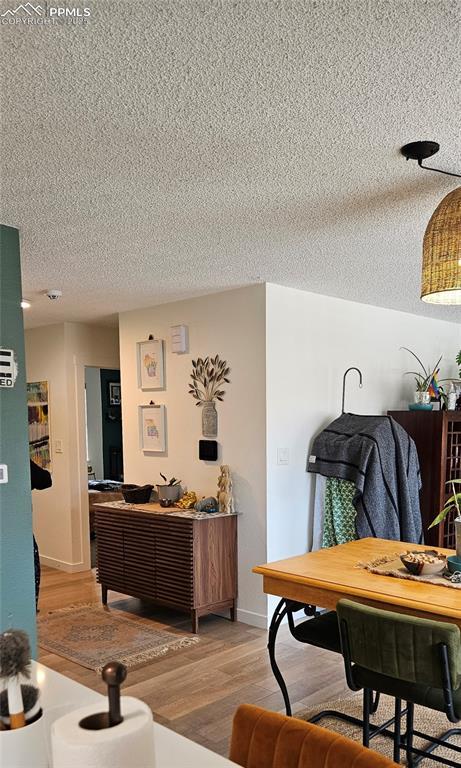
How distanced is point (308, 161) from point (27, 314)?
13.0ft

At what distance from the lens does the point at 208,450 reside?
4.60 meters

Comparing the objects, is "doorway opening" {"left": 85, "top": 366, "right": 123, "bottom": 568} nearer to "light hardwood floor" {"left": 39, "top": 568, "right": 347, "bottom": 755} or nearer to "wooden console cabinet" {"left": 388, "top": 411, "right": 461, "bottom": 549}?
"light hardwood floor" {"left": 39, "top": 568, "right": 347, "bottom": 755}

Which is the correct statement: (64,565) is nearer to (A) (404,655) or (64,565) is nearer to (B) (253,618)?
(B) (253,618)

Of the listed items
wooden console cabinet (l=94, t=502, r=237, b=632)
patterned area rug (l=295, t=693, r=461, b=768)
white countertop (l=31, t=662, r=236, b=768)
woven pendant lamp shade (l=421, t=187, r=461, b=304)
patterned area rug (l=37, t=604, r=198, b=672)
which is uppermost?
woven pendant lamp shade (l=421, t=187, r=461, b=304)

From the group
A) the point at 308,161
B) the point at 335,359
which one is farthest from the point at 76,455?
the point at 308,161

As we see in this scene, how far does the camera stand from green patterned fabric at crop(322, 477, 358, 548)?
4402 mm

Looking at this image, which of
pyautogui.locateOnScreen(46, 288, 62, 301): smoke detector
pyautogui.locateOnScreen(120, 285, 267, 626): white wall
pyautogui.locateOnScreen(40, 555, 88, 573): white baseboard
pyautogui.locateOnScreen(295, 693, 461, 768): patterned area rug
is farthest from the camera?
pyautogui.locateOnScreen(40, 555, 88, 573): white baseboard

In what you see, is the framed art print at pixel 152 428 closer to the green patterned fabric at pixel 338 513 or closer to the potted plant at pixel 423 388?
the green patterned fabric at pixel 338 513

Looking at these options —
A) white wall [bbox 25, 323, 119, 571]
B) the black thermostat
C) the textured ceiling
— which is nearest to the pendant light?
the textured ceiling

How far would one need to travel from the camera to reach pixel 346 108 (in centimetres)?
180

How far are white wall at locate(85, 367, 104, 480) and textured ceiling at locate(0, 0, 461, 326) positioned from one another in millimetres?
5430

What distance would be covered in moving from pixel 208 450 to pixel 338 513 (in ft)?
3.57

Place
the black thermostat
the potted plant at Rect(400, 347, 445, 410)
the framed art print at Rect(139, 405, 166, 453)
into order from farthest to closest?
the potted plant at Rect(400, 347, 445, 410)
the framed art print at Rect(139, 405, 166, 453)
the black thermostat

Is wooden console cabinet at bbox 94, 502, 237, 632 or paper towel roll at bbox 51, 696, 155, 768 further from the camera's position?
wooden console cabinet at bbox 94, 502, 237, 632
